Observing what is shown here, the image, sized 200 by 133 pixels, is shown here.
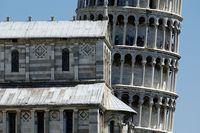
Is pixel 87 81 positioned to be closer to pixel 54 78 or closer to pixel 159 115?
pixel 54 78

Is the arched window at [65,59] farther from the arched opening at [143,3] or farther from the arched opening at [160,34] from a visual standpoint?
the arched opening at [143,3]

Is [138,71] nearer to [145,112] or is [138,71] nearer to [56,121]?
[145,112]

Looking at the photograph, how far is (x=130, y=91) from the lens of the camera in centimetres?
14338

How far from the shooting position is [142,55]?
144 metres

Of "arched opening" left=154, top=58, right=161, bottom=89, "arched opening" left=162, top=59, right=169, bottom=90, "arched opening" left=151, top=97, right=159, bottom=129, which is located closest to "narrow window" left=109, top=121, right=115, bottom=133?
"arched opening" left=151, top=97, right=159, bottom=129

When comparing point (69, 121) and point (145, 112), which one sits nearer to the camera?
point (69, 121)

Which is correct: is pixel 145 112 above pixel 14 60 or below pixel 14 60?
below

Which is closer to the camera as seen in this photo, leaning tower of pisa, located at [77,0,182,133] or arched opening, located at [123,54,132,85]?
leaning tower of pisa, located at [77,0,182,133]

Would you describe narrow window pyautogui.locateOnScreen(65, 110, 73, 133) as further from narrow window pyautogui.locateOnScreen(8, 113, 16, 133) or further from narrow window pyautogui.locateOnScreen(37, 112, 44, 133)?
narrow window pyautogui.locateOnScreen(8, 113, 16, 133)

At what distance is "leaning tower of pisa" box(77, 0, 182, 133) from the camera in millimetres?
143500

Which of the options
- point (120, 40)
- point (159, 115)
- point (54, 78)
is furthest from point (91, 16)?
point (54, 78)

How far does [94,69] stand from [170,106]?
41610 millimetres

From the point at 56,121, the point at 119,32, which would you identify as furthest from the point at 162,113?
the point at 56,121

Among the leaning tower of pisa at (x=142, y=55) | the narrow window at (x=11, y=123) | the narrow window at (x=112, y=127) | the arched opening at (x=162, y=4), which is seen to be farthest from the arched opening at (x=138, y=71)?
the narrow window at (x=11, y=123)
